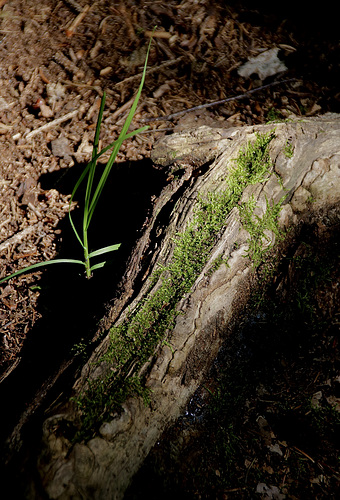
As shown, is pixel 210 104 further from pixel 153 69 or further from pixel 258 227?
pixel 258 227

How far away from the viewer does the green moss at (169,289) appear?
1.25m

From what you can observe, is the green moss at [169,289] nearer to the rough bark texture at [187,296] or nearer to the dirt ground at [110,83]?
the rough bark texture at [187,296]

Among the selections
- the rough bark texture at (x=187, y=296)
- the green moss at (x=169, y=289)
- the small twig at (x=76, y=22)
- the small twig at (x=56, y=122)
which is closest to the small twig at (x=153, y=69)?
the small twig at (x=56, y=122)

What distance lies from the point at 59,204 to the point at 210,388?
1867mm

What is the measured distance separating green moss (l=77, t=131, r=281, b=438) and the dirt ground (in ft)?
2.65

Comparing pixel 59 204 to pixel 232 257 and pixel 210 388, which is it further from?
pixel 210 388

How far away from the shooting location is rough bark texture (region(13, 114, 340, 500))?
1.13 m

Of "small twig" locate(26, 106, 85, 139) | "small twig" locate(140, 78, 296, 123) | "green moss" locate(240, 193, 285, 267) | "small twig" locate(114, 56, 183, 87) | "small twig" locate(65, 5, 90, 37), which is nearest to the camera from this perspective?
"green moss" locate(240, 193, 285, 267)

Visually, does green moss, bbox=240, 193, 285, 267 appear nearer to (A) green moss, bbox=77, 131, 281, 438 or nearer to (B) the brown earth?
(A) green moss, bbox=77, 131, 281, 438

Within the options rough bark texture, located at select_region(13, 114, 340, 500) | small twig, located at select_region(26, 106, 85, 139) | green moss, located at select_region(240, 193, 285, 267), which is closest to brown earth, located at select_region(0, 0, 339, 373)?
small twig, located at select_region(26, 106, 85, 139)

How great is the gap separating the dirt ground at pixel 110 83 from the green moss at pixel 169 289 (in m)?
0.81

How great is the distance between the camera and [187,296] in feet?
4.77

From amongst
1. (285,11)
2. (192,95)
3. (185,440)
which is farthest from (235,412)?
(285,11)

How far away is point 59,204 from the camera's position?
2.43 m
